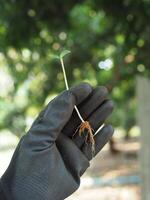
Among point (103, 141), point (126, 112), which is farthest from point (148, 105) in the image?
point (126, 112)

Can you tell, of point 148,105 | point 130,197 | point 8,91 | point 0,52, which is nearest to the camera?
point 0,52

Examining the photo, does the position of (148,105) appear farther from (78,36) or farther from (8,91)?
Answer: (8,91)

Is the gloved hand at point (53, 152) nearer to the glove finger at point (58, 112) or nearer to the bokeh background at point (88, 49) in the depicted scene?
the glove finger at point (58, 112)

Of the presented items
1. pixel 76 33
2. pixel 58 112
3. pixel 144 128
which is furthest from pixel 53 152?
pixel 76 33

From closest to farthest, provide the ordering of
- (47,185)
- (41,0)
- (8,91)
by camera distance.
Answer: (47,185)
(41,0)
(8,91)

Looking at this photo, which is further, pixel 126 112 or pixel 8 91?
pixel 126 112

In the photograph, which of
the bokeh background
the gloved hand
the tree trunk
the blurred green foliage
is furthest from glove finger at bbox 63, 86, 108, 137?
the tree trunk
